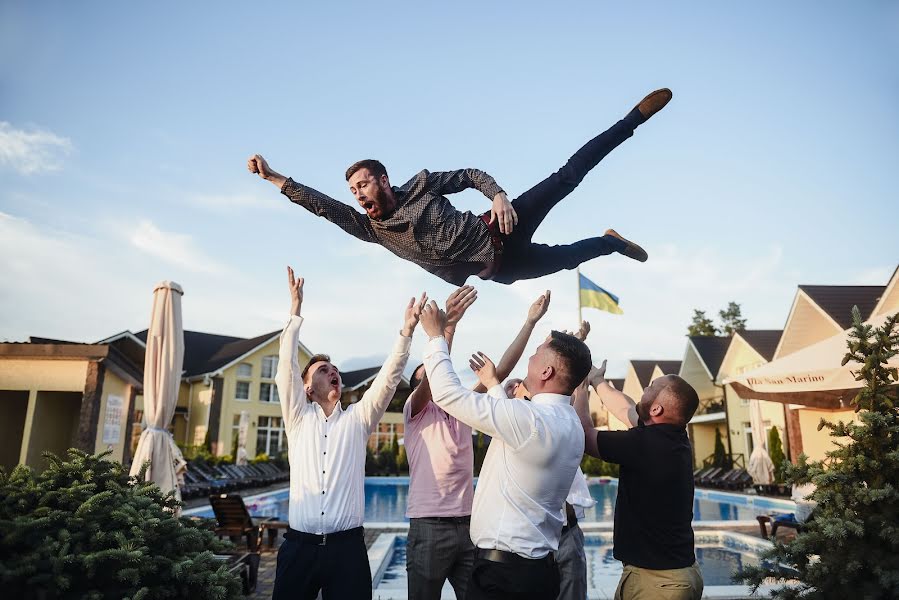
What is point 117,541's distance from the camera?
3.19 metres

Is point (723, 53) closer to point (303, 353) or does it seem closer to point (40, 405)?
point (40, 405)

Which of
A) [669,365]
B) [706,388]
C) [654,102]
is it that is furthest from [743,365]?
[654,102]

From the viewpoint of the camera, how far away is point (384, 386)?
353cm

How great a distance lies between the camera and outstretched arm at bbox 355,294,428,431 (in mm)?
3367

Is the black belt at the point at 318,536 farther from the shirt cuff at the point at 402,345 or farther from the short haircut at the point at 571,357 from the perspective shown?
the short haircut at the point at 571,357

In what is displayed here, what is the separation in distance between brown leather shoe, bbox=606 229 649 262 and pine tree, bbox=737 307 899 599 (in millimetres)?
1550

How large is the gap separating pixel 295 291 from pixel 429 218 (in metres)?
1.10

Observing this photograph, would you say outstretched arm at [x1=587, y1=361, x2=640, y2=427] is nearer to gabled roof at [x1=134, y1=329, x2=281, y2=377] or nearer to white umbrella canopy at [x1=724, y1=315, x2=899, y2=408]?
white umbrella canopy at [x1=724, y1=315, x2=899, y2=408]

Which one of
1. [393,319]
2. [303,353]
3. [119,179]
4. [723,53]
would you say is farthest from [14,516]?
[303,353]

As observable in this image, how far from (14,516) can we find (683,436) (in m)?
3.48

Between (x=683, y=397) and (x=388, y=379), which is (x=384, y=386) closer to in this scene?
(x=388, y=379)

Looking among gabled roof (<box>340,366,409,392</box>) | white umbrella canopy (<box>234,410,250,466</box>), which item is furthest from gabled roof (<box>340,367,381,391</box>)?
white umbrella canopy (<box>234,410,250,466</box>)

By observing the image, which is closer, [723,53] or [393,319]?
[393,319]

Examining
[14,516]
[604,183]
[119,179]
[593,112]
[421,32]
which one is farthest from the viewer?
[119,179]
